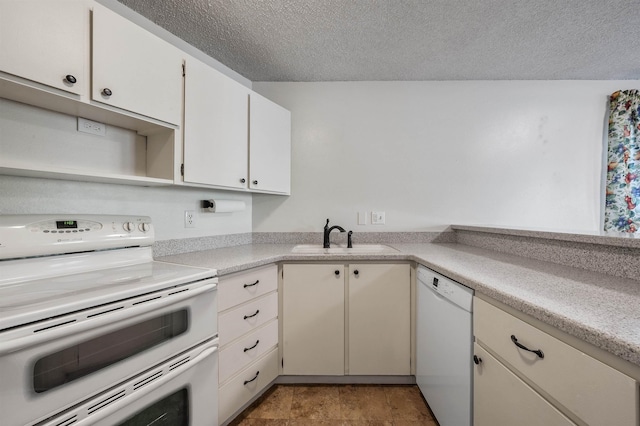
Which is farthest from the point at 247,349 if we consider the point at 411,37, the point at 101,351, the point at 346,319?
the point at 411,37

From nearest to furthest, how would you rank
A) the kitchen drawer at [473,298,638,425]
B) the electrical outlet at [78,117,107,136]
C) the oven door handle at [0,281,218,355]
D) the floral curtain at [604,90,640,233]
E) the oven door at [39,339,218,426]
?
the kitchen drawer at [473,298,638,425] < the oven door handle at [0,281,218,355] < the oven door at [39,339,218,426] < the electrical outlet at [78,117,107,136] < the floral curtain at [604,90,640,233]

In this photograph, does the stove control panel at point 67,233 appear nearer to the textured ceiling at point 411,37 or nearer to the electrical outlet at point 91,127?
the electrical outlet at point 91,127

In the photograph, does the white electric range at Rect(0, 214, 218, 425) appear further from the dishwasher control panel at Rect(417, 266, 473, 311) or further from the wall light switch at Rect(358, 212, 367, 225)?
the wall light switch at Rect(358, 212, 367, 225)

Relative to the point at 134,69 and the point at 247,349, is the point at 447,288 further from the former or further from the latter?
the point at 134,69

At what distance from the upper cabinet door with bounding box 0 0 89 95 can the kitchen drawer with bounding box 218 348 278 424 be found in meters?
1.50

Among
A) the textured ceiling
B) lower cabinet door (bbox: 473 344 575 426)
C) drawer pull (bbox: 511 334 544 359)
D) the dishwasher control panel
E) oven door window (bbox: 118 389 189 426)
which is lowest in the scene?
oven door window (bbox: 118 389 189 426)

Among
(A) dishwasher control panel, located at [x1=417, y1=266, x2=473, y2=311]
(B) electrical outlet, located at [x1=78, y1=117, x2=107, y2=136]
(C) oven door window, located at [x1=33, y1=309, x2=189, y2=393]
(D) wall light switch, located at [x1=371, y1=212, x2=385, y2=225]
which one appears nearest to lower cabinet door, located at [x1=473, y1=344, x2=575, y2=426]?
(A) dishwasher control panel, located at [x1=417, y1=266, x2=473, y2=311]

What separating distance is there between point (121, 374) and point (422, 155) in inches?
94.3

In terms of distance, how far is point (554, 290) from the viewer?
821mm

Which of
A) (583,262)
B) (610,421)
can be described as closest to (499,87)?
(583,262)

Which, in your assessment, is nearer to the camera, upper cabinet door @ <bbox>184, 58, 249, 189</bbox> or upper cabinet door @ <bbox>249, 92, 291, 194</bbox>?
upper cabinet door @ <bbox>184, 58, 249, 189</bbox>

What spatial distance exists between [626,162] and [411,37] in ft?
7.19

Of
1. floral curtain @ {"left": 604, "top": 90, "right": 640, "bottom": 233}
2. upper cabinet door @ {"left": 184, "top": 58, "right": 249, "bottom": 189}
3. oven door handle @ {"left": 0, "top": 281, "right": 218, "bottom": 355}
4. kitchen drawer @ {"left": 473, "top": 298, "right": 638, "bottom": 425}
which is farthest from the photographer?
floral curtain @ {"left": 604, "top": 90, "right": 640, "bottom": 233}

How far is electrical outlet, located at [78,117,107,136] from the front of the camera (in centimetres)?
118
